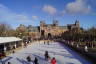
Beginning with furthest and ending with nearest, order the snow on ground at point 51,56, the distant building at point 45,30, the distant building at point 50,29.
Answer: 1. the distant building at point 50,29
2. the distant building at point 45,30
3. the snow on ground at point 51,56

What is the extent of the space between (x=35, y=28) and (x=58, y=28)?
57.3ft

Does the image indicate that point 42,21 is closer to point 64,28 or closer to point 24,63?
point 64,28

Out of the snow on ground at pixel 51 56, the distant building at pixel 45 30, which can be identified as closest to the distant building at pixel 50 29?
the distant building at pixel 45 30

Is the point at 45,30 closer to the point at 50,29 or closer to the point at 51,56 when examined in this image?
the point at 50,29

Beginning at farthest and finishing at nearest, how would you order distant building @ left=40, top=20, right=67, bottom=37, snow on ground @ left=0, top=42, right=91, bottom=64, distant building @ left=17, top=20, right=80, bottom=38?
distant building @ left=40, top=20, right=67, bottom=37
distant building @ left=17, top=20, right=80, bottom=38
snow on ground @ left=0, top=42, right=91, bottom=64

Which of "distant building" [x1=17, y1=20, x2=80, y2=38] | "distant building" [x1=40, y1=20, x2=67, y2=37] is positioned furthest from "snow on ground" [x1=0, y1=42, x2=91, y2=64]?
"distant building" [x1=40, y1=20, x2=67, y2=37]

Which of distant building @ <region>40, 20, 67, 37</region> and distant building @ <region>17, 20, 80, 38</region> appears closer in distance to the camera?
distant building @ <region>17, 20, 80, 38</region>

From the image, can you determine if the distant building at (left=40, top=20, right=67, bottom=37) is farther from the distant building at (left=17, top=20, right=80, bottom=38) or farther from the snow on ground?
the snow on ground

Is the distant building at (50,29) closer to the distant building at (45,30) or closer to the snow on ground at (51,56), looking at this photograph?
the distant building at (45,30)

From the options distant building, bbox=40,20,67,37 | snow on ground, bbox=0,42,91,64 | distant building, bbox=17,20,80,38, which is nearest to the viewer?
snow on ground, bbox=0,42,91,64

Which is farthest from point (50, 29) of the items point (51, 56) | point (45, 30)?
point (51, 56)

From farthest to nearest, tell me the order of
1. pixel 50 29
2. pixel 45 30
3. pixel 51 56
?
1. pixel 50 29
2. pixel 45 30
3. pixel 51 56

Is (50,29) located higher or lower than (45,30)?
higher

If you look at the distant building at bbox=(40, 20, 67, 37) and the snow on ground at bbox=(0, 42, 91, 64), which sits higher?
the distant building at bbox=(40, 20, 67, 37)
